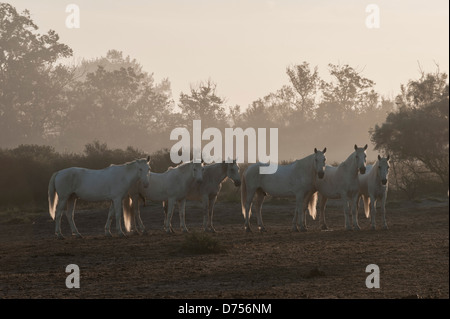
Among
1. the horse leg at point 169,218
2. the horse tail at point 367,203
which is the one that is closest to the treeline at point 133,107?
the horse tail at point 367,203

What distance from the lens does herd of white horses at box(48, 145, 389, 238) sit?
20469 mm

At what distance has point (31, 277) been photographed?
538 inches

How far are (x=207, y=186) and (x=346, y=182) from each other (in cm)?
393

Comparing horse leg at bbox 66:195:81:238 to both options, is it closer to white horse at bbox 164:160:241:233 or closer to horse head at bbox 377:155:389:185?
white horse at bbox 164:160:241:233

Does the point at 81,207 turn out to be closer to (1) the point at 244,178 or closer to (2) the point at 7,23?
(1) the point at 244,178

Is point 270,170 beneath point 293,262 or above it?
above

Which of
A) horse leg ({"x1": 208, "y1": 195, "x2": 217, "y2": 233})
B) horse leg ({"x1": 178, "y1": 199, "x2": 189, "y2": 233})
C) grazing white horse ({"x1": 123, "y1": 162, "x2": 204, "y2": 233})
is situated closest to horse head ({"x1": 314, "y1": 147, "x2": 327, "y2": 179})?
horse leg ({"x1": 208, "y1": 195, "x2": 217, "y2": 233})

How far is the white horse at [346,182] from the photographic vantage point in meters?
20.7

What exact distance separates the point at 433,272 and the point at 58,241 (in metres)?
10.3

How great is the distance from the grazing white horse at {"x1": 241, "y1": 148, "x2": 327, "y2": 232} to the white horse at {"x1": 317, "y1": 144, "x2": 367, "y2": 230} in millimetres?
384

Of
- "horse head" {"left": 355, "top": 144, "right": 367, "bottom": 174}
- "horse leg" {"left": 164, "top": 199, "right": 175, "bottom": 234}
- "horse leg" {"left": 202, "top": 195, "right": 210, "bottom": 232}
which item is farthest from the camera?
"horse leg" {"left": 202, "top": 195, "right": 210, "bottom": 232}

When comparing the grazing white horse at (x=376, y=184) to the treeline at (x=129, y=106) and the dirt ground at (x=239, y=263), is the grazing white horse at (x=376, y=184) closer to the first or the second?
the dirt ground at (x=239, y=263)

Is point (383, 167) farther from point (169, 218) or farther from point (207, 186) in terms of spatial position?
point (169, 218)

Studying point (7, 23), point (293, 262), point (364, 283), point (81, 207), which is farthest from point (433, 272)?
point (7, 23)
